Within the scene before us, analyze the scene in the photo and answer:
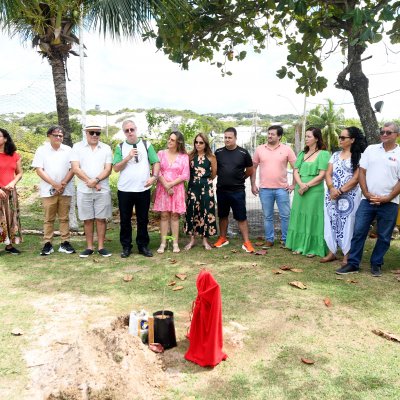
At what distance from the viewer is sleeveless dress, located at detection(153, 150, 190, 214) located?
6.06m

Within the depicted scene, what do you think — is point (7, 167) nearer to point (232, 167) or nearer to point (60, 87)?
point (60, 87)

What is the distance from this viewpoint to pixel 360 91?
679 centimetres

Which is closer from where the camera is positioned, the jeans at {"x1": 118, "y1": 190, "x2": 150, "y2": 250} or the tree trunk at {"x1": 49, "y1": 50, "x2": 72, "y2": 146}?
the jeans at {"x1": 118, "y1": 190, "x2": 150, "y2": 250}

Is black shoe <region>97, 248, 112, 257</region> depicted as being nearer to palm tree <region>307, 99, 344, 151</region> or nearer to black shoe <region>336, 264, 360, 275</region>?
black shoe <region>336, 264, 360, 275</region>

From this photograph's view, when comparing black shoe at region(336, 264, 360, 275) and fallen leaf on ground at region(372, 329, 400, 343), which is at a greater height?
black shoe at region(336, 264, 360, 275)

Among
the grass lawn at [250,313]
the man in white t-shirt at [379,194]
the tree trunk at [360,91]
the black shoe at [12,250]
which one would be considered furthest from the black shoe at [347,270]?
the black shoe at [12,250]

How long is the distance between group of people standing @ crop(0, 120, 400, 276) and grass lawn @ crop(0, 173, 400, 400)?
1.19 feet

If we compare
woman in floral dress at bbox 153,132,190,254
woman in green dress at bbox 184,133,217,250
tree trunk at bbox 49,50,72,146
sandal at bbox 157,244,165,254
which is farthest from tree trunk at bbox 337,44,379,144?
tree trunk at bbox 49,50,72,146

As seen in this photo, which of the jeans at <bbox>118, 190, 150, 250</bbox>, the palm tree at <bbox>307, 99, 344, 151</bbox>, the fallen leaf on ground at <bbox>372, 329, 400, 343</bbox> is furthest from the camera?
the palm tree at <bbox>307, 99, 344, 151</bbox>

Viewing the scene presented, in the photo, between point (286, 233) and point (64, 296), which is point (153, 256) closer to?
point (64, 296)

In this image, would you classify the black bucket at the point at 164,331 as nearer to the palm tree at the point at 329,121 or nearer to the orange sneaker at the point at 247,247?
the orange sneaker at the point at 247,247

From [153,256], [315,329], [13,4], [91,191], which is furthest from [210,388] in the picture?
[13,4]

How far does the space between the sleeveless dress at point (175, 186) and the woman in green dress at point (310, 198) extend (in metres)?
1.61

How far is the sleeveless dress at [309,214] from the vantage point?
19.1ft
